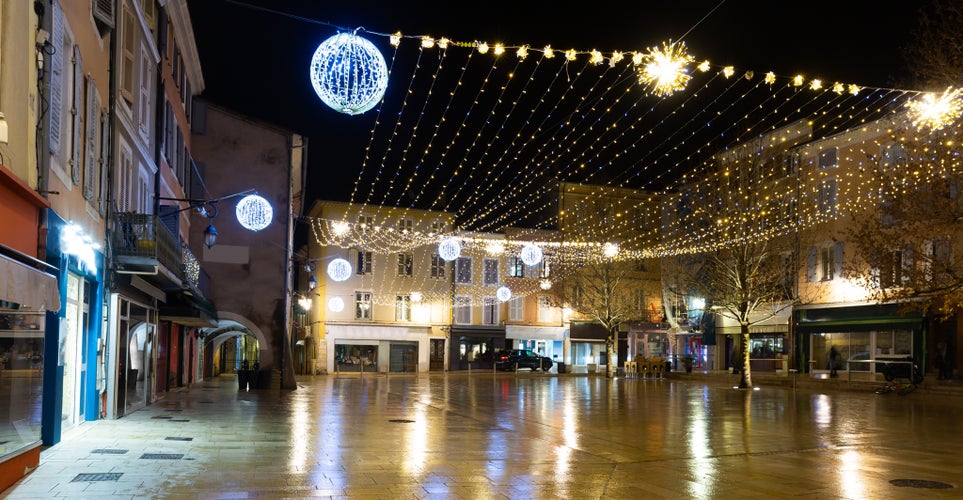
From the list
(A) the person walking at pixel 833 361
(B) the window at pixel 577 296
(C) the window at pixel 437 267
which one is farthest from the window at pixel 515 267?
(A) the person walking at pixel 833 361

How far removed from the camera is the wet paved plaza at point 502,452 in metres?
8.44

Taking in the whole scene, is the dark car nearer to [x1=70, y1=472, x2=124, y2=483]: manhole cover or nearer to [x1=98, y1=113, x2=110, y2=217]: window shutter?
[x1=98, y1=113, x2=110, y2=217]: window shutter

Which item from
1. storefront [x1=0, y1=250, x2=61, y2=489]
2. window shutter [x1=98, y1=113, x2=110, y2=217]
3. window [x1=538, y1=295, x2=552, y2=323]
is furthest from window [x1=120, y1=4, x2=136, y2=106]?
window [x1=538, y1=295, x2=552, y2=323]

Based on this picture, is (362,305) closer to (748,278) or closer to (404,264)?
(404,264)

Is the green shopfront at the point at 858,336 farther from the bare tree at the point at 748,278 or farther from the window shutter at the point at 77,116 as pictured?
the window shutter at the point at 77,116

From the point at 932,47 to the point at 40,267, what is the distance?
17.1 meters

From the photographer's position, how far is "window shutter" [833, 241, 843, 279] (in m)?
34.4

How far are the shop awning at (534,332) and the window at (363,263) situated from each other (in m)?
9.89

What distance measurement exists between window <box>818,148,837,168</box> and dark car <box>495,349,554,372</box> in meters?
21.2

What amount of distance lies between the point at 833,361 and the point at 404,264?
2525 centimetres

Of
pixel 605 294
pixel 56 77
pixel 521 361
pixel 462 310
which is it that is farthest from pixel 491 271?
pixel 56 77

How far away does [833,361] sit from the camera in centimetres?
3403

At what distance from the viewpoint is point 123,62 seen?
1490cm

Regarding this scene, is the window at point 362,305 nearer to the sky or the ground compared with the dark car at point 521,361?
nearer to the sky
